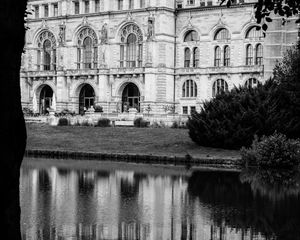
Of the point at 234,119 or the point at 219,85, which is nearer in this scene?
the point at 234,119

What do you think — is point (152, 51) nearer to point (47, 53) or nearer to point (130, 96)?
point (130, 96)

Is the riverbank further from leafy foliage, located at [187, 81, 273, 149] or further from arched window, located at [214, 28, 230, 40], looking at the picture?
arched window, located at [214, 28, 230, 40]

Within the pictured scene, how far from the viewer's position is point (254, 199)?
2423 centimetres

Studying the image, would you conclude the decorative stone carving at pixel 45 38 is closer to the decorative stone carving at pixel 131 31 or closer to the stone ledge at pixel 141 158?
the decorative stone carving at pixel 131 31

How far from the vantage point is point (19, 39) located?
28.7 feet

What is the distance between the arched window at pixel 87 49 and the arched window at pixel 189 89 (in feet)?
36.0

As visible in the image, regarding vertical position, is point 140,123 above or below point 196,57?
below

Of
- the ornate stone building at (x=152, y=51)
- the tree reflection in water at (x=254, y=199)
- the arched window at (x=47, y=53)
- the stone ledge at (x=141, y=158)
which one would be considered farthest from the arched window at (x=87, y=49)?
the tree reflection in water at (x=254, y=199)

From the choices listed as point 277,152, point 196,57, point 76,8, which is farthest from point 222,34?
point 277,152

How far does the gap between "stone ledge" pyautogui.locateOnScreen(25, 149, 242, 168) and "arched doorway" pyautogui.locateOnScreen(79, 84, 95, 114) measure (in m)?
33.5

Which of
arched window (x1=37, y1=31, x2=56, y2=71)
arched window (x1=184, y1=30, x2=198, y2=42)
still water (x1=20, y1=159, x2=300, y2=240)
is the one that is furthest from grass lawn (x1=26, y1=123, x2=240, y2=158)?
arched window (x1=37, y1=31, x2=56, y2=71)

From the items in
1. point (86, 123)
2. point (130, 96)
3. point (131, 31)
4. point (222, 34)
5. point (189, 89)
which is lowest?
point (86, 123)

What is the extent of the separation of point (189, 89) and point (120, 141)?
24889 mm

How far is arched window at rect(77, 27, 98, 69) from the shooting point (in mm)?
79125
